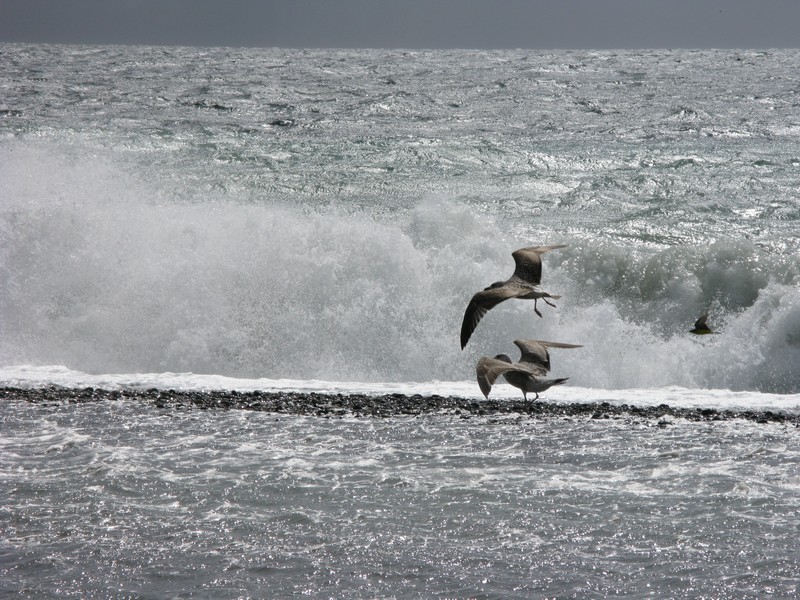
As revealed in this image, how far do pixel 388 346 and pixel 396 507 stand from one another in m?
5.06

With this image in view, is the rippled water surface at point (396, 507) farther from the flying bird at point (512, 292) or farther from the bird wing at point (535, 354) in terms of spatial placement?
the flying bird at point (512, 292)

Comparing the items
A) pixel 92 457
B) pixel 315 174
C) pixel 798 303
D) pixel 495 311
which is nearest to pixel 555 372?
pixel 495 311

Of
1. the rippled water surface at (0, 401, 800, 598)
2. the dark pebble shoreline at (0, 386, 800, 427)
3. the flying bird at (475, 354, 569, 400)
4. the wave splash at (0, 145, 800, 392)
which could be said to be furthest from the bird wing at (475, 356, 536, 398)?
the wave splash at (0, 145, 800, 392)

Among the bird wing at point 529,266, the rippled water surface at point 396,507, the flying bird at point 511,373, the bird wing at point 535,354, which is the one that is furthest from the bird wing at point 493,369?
the rippled water surface at point 396,507

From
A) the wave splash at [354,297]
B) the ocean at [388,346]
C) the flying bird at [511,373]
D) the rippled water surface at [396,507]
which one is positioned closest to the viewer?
the rippled water surface at [396,507]

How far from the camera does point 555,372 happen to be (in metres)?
10.5

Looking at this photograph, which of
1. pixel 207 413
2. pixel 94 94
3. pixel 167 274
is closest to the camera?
pixel 207 413

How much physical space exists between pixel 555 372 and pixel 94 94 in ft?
68.9

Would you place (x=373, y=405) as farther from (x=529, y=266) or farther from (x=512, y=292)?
(x=512, y=292)

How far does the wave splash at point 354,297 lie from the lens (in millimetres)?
10969

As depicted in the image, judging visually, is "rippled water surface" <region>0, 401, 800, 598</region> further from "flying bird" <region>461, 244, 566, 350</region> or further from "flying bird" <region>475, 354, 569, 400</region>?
"flying bird" <region>461, 244, 566, 350</region>

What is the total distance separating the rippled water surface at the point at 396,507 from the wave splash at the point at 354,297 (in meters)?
2.71

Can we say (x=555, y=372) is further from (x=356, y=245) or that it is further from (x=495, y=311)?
(x=356, y=245)

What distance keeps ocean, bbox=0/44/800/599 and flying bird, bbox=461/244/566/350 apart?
1.21 metres
